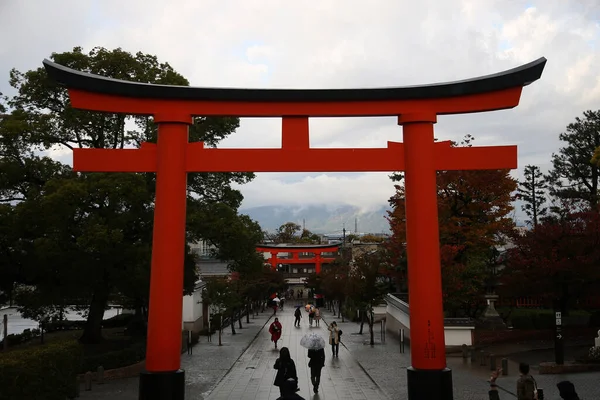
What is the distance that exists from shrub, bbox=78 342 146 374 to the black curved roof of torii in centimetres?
856

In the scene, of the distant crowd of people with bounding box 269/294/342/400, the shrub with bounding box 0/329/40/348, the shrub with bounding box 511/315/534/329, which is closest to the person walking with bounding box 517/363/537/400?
the distant crowd of people with bounding box 269/294/342/400

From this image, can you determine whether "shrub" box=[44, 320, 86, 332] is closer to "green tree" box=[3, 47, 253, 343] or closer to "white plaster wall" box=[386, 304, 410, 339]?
"green tree" box=[3, 47, 253, 343]

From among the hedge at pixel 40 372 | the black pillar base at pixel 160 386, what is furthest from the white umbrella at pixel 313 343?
the hedge at pixel 40 372

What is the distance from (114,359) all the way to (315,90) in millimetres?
11087

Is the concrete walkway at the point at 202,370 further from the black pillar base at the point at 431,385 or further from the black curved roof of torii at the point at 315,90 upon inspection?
the black curved roof of torii at the point at 315,90

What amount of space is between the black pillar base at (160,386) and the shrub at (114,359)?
5.65 metres

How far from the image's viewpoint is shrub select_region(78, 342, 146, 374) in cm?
1639

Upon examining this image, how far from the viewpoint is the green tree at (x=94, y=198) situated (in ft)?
52.4

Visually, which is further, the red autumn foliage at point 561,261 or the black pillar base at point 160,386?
the red autumn foliage at point 561,261

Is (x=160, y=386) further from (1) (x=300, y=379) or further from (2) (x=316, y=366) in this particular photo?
(1) (x=300, y=379)

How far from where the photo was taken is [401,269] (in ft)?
93.7

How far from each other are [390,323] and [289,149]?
21138 millimetres

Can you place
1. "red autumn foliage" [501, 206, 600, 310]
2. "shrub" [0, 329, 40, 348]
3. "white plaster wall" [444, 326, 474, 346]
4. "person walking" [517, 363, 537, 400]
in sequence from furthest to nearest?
1. "shrub" [0, 329, 40, 348]
2. "white plaster wall" [444, 326, 474, 346]
3. "red autumn foliage" [501, 206, 600, 310]
4. "person walking" [517, 363, 537, 400]

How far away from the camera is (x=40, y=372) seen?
11.0 meters
